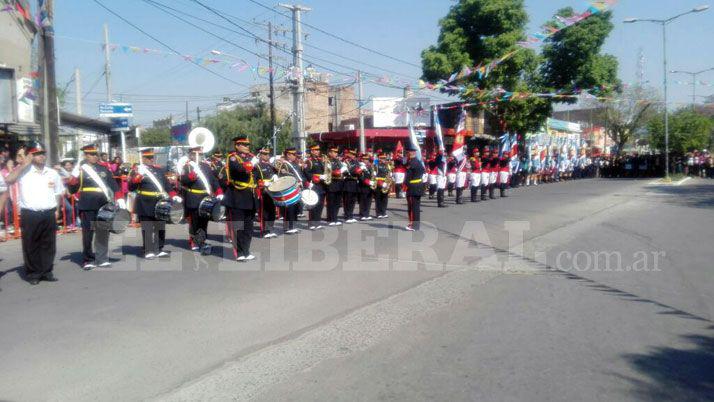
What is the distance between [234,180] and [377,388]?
5825mm

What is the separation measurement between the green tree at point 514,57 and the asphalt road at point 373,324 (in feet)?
64.2

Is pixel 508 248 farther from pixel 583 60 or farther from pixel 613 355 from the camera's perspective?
pixel 583 60

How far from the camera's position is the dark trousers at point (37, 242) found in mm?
8336

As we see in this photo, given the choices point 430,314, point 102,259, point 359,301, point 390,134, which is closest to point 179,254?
point 102,259

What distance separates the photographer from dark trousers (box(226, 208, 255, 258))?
31.8 feet

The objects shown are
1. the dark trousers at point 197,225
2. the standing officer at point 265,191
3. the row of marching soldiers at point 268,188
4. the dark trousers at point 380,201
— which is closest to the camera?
the row of marching soldiers at point 268,188

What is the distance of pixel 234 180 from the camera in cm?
982

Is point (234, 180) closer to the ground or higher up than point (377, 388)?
higher up

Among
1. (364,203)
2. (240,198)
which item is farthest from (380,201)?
(240,198)

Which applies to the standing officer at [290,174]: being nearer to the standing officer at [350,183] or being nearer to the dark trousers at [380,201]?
the standing officer at [350,183]

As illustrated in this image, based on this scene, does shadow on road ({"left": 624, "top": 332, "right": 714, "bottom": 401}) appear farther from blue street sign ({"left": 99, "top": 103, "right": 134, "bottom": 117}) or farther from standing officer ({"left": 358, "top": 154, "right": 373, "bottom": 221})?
blue street sign ({"left": 99, "top": 103, "right": 134, "bottom": 117})

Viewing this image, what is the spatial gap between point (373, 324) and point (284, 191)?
5.37 metres

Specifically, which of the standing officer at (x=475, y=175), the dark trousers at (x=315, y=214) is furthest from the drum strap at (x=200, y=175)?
the standing officer at (x=475, y=175)

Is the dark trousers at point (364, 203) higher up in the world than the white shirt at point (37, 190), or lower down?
lower down
